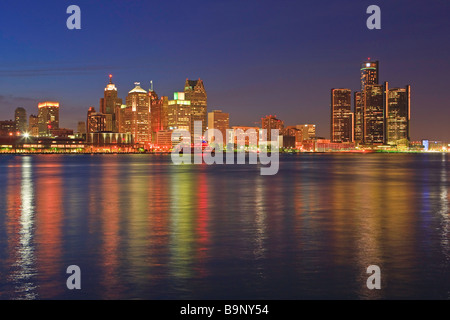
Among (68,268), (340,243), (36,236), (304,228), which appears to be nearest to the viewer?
(68,268)

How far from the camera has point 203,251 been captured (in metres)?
20.5

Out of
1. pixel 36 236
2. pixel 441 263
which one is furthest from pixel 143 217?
pixel 441 263

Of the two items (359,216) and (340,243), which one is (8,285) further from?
(359,216)

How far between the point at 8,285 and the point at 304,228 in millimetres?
15601

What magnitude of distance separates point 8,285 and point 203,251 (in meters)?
7.57

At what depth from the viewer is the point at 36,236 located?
953 inches

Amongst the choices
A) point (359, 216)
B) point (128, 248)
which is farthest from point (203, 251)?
point (359, 216)

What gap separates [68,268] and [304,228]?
1312cm

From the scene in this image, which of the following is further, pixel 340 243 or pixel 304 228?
pixel 304 228

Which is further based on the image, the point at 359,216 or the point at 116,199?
the point at 116,199
